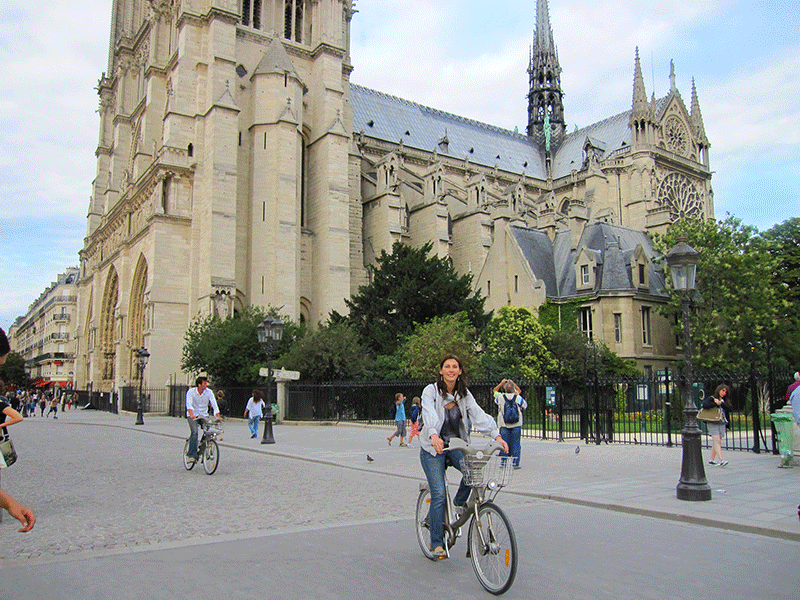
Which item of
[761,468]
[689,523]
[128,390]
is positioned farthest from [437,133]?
[689,523]

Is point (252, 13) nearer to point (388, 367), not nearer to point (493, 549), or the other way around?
point (388, 367)

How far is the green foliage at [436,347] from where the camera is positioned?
24.9 m

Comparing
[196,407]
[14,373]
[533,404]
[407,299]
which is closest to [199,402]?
[196,407]

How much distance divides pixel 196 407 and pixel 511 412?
5270mm

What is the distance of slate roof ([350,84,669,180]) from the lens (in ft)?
178

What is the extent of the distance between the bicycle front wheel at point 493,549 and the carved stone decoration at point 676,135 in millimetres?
57327

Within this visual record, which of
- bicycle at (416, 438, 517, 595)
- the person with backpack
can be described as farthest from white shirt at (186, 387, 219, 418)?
bicycle at (416, 438, 517, 595)

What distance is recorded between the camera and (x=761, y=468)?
36.4 ft

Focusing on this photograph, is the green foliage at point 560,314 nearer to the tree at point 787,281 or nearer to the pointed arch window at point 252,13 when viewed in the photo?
the tree at point 787,281

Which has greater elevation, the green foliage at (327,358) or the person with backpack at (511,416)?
the green foliage at (327,358)

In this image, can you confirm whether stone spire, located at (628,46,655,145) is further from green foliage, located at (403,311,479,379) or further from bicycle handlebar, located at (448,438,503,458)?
bicycle handlebar, located at (448,438,503,458)

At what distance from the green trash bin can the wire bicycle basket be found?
336 inches

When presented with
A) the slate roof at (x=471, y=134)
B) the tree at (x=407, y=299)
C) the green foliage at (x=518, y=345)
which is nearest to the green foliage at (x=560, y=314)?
the green foliage at (x=518, y=345)

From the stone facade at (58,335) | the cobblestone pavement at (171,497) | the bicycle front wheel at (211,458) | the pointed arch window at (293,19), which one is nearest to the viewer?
the cobblestone pavement at (171,497)
